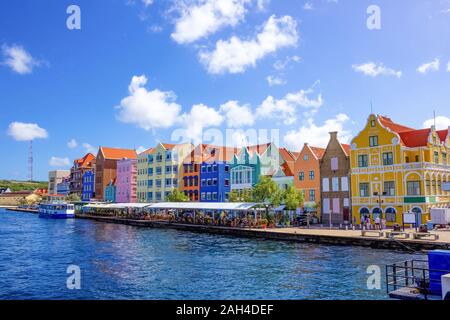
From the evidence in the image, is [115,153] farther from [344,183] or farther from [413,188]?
[413,188]

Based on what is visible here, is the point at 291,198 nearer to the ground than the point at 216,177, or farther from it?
nearer to the ground

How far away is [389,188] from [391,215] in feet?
11.2

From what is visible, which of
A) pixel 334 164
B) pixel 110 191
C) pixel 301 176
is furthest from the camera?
pixel 110 191

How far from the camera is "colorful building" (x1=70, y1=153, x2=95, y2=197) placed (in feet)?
473

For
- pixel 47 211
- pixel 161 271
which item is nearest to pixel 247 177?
pixel 161 271

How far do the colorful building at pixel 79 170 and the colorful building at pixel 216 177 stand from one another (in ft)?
225

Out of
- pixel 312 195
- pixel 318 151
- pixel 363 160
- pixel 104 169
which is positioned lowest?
pixel 312 195

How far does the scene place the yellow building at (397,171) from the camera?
161ft

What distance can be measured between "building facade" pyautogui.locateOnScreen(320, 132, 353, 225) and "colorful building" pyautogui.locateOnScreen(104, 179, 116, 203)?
79.2 metres

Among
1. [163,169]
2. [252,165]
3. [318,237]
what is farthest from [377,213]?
[163,169]

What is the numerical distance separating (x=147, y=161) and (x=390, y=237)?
7719 cm

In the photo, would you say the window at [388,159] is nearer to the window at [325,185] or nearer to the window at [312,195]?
the window at [325,185]

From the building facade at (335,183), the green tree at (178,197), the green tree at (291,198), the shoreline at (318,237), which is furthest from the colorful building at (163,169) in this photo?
the building facade at (335,183)

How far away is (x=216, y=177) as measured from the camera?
81.8 metres
